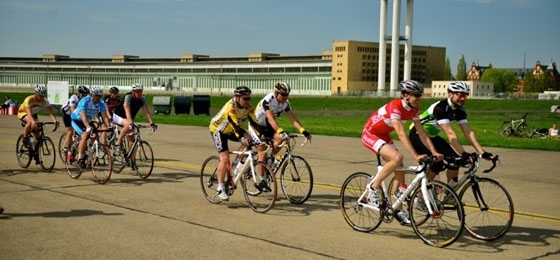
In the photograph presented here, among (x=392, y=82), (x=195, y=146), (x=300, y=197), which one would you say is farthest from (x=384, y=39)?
(x=300, y=197)

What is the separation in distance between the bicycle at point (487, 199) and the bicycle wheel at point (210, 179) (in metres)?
3.81

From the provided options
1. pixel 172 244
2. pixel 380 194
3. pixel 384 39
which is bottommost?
pixel 172 244

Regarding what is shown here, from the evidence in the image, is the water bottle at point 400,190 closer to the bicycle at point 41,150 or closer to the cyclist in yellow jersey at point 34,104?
the cyclist in yellow jersey at point 34,104

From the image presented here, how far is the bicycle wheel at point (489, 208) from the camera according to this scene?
757 centimetres

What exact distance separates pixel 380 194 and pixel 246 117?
2.90 m

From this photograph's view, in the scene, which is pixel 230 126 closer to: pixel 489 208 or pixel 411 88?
pixel 411 88

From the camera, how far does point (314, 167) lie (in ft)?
49.7

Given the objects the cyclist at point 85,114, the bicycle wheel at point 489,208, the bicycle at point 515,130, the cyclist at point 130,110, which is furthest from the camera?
the bicycle at point 515,130

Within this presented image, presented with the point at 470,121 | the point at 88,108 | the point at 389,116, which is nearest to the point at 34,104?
the point at 88,108

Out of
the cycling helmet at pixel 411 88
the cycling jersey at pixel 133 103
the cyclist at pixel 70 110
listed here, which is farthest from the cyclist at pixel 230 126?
the cyclist at pixel 70 110

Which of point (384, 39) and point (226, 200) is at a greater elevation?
point (384, 39)

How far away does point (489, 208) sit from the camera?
7.93m

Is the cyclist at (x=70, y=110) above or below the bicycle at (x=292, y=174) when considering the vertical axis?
above

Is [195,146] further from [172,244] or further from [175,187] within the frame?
[172,244]
